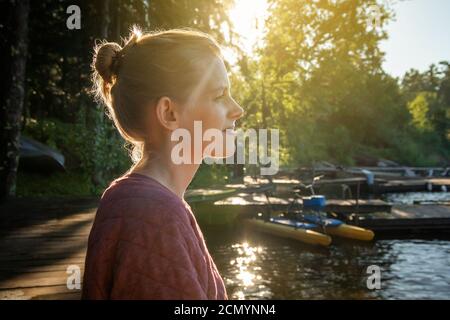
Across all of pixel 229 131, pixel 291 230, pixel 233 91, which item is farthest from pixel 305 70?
pixel 229 131

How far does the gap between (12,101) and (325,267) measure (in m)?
10.2

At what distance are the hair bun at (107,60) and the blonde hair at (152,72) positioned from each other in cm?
5

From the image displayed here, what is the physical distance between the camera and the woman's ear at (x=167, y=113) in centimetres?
133

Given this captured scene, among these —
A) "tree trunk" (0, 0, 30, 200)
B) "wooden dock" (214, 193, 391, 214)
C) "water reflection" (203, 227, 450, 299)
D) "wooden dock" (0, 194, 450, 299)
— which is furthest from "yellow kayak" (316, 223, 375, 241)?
"tree trunk" (0, 0, 30, 200)

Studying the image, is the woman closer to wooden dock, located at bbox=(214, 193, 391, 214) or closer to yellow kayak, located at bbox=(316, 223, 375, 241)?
yellow kayak, located at bbox=(316, 223, 375, 241)

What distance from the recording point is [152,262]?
102cm

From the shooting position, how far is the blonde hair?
132cm

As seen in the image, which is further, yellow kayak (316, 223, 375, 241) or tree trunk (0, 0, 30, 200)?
yellow kayak (316, 223, 375, 241)

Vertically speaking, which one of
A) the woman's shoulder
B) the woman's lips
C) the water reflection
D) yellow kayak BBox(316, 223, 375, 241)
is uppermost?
the woman's lips

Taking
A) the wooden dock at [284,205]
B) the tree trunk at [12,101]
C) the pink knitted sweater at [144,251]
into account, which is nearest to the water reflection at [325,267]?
the wooden dock at [284,205]

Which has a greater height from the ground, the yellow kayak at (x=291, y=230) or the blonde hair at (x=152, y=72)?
the blonde hair at (x=152, y=72)

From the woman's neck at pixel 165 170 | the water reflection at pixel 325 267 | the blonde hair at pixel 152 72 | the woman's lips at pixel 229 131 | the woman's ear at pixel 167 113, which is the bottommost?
the water reflection at pixel 325 267

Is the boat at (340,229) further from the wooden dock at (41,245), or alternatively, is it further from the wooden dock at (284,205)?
the wooden dock at (41,245)

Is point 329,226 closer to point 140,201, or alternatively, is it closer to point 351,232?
point 351,232
